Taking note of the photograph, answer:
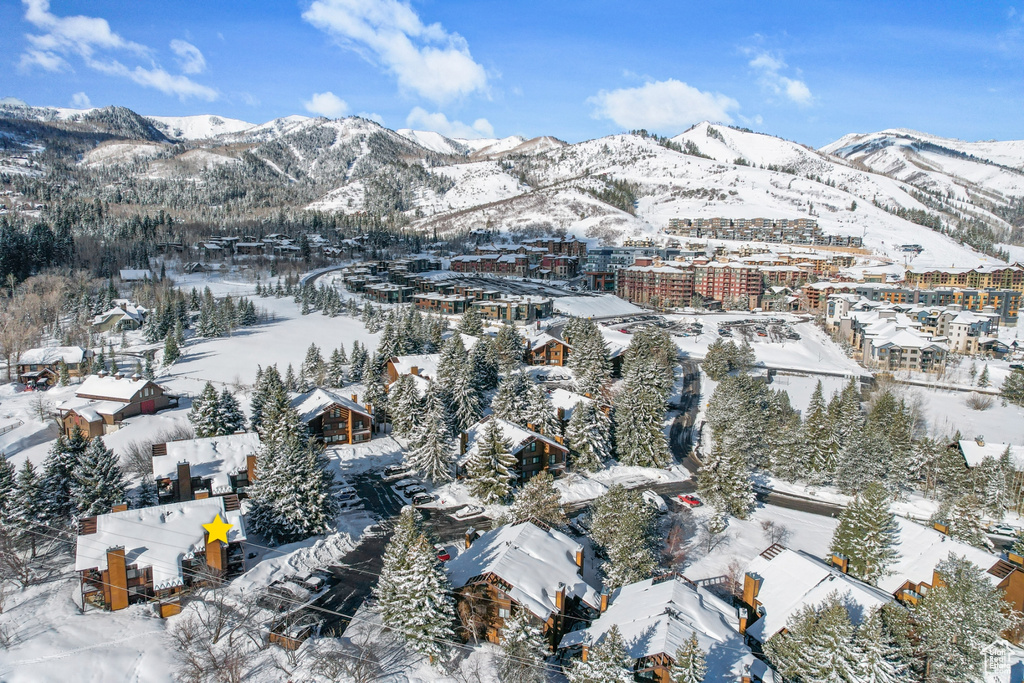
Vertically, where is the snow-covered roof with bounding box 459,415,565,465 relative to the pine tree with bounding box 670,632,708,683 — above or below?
above

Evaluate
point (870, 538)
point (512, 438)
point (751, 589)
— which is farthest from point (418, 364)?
point (870, 538)

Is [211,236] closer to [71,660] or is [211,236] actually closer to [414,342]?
[414,342]

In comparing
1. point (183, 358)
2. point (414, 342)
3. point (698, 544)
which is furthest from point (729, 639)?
point (183, 358)

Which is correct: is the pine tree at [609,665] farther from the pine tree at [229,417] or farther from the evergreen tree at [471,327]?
the evergreen tree at [471,327]

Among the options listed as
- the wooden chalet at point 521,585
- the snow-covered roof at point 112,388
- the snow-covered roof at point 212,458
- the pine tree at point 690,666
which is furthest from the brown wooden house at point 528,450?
the snow-covered roof at point 112,388

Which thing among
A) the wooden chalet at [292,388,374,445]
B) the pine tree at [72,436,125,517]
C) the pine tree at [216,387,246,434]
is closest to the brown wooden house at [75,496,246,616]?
the pine tree at [72,436,125,517]

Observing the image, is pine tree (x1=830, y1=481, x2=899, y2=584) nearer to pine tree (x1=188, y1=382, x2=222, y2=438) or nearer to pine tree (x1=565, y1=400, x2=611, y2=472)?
A: pine tree (x1=565, y1=400, x2=611, y2=472)
